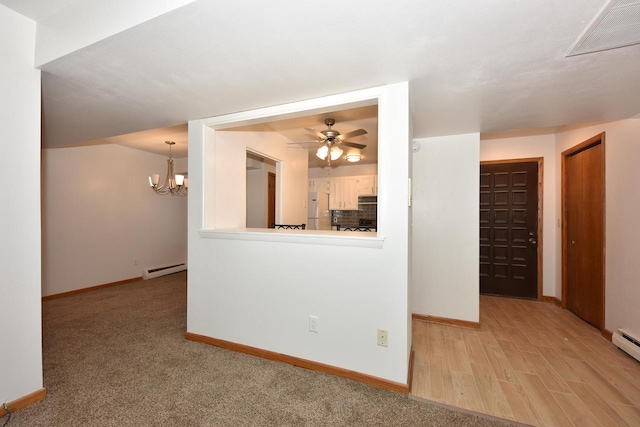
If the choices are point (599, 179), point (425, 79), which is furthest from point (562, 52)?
point (599, 179)

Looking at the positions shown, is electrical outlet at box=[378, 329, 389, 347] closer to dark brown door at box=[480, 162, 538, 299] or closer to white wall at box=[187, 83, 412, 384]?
white wall at box=[187, 83, 412, 384]

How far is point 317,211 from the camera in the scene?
5859 millimetres

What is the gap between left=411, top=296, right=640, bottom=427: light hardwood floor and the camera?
1.81m

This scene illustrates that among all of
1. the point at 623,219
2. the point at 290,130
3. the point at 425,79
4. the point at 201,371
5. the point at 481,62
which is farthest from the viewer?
the point at 290,130

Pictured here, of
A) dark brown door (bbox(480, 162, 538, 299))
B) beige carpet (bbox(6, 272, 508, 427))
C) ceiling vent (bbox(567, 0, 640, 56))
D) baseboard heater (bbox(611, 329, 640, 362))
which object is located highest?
ceiling vent (bbox(567, 0, 640, 56))

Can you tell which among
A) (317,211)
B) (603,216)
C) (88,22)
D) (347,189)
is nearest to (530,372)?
(603,216)

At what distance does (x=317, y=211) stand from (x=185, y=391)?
421 cm

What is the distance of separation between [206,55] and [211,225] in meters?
1.64

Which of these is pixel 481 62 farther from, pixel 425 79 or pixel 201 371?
pixel 201 371

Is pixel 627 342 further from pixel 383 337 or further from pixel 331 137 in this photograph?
pixel 331 137

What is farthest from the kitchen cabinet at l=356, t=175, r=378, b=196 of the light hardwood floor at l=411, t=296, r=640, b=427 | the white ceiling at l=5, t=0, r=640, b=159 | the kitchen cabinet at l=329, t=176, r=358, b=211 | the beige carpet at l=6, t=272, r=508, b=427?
the beige carpet at l=6, t=272, r=508, b=427

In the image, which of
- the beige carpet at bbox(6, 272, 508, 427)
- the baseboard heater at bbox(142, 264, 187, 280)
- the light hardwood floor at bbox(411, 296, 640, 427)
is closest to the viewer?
the beige carpet at bbox(6, 272, 508, 427)

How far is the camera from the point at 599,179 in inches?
120

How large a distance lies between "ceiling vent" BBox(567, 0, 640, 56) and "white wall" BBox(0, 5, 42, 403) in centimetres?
316
